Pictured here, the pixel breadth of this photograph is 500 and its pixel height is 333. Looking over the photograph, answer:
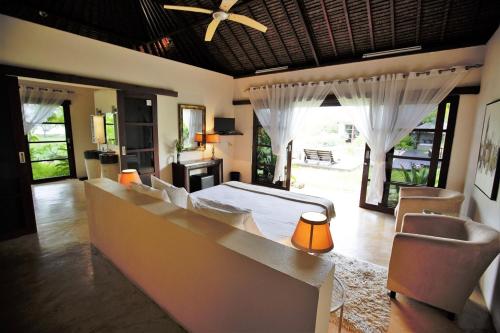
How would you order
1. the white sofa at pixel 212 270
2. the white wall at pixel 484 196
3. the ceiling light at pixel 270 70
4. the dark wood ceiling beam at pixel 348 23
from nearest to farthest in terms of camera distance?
the white sofa at pixel 212 270
the white wall at pixel 484 196
the dark wood ceiling beam at pixel 348 23
the ceiling light at pixel 270 70

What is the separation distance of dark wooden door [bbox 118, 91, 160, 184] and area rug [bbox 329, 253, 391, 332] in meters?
3.63

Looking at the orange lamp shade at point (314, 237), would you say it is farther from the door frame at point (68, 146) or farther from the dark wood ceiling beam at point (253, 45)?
the door frame at point (68, 146)

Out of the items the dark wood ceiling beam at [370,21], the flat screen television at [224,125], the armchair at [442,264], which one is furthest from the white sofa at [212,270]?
the dark wood ceiling beam at [370,21]

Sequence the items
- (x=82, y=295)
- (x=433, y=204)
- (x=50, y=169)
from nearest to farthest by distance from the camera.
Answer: (x=82, y=295), (x=433, y=204), (x=50, y=169)

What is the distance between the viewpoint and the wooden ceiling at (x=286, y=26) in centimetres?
331

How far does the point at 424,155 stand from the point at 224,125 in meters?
4.02

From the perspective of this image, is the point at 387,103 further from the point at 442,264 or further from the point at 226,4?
the point at 226,4

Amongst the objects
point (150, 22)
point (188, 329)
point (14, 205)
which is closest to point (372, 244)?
point (188, 329)

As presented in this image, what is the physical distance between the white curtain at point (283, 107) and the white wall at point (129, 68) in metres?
0.98

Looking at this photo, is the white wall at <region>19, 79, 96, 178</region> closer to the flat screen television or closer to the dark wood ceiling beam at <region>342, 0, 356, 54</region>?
the flat screen television

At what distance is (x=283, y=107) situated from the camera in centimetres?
509

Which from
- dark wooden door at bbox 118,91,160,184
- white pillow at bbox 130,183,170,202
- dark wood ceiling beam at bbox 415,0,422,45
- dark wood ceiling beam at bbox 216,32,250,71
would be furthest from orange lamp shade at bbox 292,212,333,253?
dark wood ceiling beam at bbox 216,32,250,71

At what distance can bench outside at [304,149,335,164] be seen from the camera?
26.5ft

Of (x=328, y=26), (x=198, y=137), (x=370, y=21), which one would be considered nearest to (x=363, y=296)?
(x=370, y=21)
